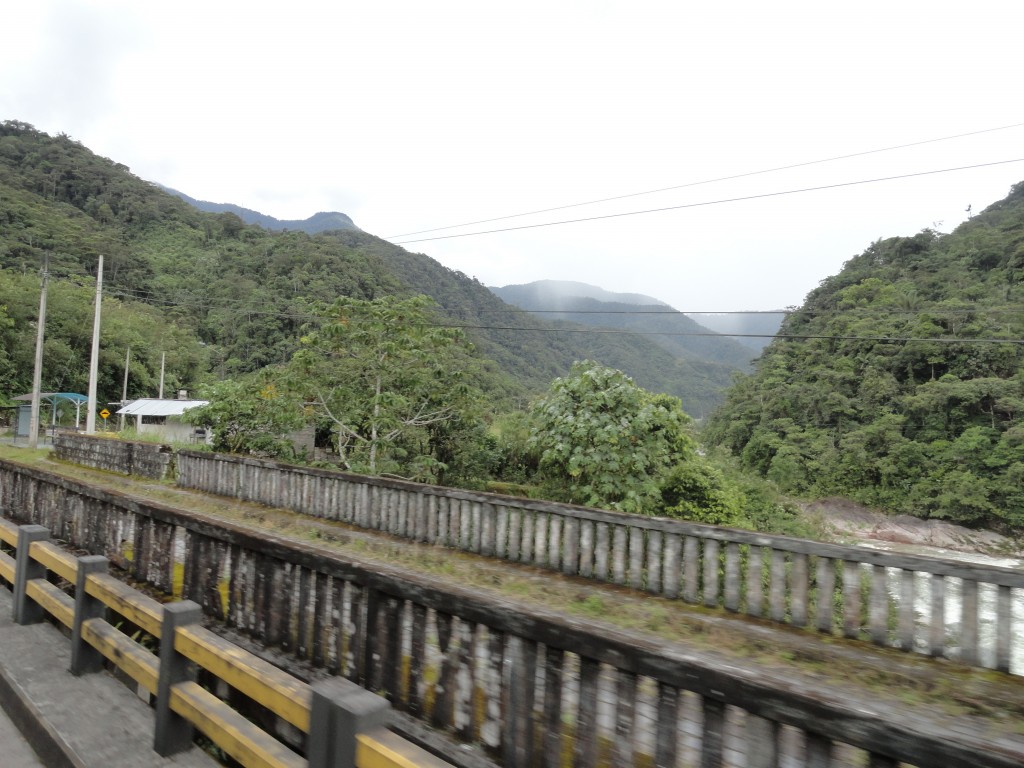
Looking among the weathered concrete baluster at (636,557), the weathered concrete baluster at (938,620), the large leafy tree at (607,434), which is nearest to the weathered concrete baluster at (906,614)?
the weathered concrete baluster at (938,620)

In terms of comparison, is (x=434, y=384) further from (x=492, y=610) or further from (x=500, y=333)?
(x=500, y=333)

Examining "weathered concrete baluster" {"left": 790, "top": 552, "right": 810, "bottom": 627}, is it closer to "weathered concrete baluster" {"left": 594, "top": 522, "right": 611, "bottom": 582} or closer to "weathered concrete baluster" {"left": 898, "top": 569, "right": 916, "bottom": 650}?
"weathered concrete baluster" {"left": 898, "top": 569, "right": 916, "bottom": 650}

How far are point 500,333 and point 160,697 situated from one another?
77.5 m

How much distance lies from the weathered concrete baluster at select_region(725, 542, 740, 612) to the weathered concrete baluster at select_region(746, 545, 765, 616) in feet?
0.28

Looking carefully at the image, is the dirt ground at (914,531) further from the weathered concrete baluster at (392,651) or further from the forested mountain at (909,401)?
the weathered concrete baluster at (392,651)

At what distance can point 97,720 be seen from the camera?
10.2 feet

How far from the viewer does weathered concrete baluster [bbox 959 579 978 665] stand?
3.73 meters

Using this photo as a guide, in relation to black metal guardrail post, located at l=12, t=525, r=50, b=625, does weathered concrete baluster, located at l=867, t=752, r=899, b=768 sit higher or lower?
higher

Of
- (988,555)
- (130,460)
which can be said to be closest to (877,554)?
(130,460)

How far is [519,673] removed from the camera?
6.58 ft

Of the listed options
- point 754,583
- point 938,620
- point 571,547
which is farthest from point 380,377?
point 938,620

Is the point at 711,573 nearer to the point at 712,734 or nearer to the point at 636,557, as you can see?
the point at 636,557

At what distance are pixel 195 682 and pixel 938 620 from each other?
4.17 metres

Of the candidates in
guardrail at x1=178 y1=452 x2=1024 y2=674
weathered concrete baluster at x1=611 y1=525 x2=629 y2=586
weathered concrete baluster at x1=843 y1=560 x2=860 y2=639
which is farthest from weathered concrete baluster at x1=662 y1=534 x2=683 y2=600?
weathered concrete baluster at x1=843 y1=560 x2=860 y2=639
